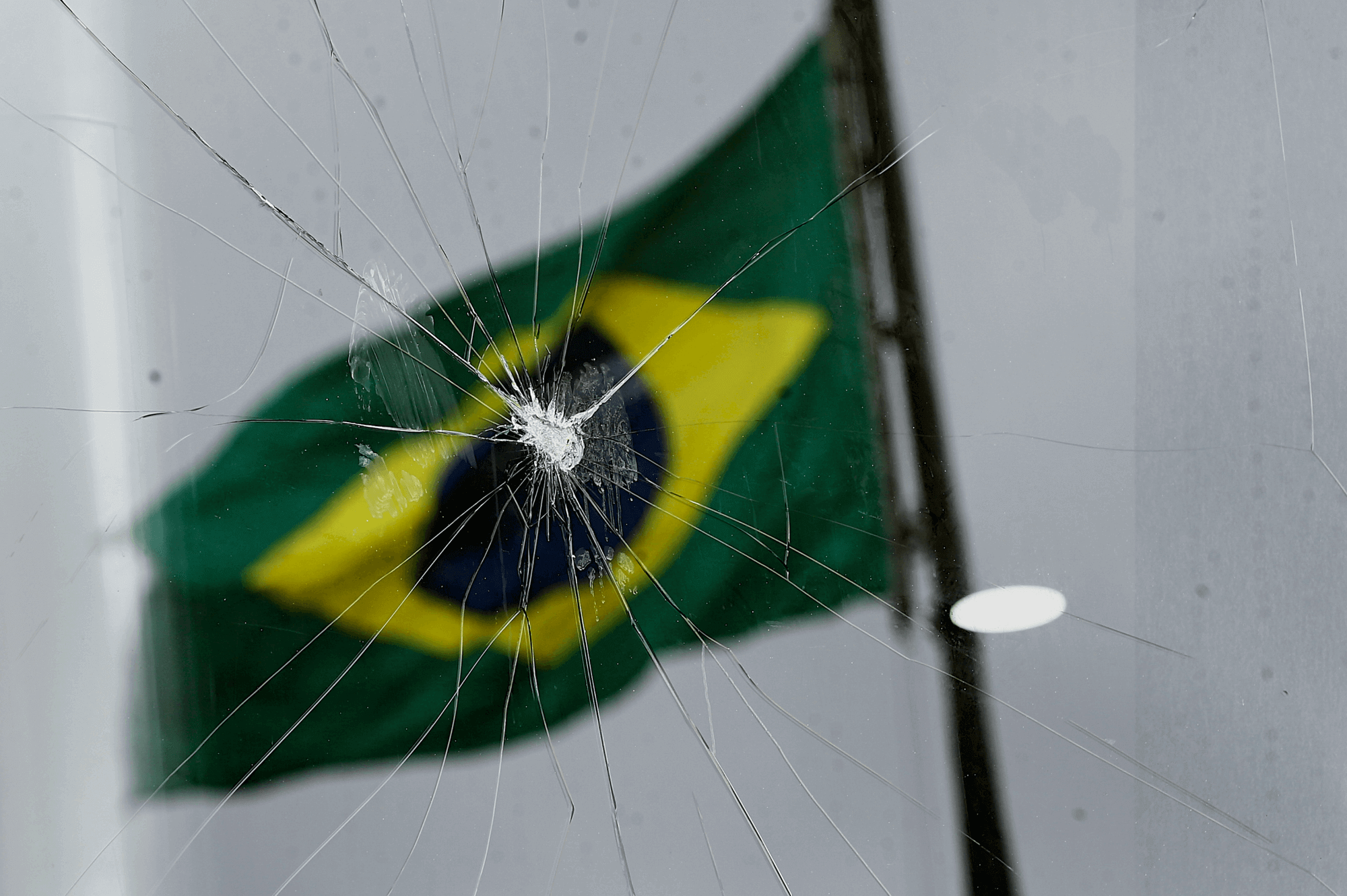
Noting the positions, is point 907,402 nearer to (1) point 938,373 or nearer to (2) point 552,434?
(1) point 938,373

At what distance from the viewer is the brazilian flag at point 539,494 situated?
51 cm

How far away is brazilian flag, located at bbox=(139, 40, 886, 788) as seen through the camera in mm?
505

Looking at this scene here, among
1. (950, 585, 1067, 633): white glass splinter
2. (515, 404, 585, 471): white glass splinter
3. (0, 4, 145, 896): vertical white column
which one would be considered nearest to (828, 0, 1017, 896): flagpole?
(950, 585, 1067, 633): white glass splinter

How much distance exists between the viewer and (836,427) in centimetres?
51

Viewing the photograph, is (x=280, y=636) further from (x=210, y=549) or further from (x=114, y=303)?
(x=114, y=303)

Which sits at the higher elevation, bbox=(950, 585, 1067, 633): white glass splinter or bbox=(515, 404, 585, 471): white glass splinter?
bbox=(515, 404, 585, 471): white glass splinter

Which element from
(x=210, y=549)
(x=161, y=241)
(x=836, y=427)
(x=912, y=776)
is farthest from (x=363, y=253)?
(x=912, y=776)

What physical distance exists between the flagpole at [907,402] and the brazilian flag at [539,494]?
0.7 inches

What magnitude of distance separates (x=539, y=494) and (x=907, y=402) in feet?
1.03

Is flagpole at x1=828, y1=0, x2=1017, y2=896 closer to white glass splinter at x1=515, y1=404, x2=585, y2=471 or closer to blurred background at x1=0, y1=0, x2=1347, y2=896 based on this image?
blurred background at x1=0, y1=0, x2=1347, y2=896

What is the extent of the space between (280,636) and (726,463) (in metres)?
0.42

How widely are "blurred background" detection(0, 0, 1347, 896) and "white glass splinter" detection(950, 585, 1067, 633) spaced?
14mm

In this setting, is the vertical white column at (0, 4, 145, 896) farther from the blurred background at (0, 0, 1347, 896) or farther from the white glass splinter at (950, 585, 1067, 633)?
the white glass splinter at (950, 585, 1067, 633)

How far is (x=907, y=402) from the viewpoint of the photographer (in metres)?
0.50
